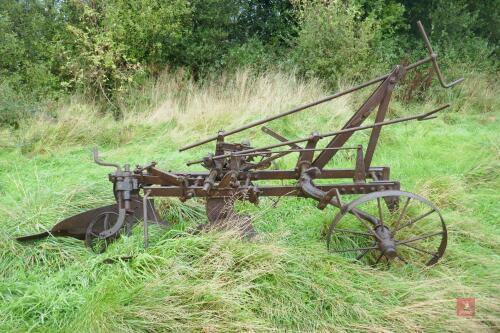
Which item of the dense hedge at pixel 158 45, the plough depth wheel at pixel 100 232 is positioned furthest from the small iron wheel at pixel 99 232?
the dense hedge at pixel 158 45

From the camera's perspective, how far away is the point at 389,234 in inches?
120

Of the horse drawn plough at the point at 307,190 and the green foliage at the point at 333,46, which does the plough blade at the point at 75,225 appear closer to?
the horse drawn plough at the point at 307,190

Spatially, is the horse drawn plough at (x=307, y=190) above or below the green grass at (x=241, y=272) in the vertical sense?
above

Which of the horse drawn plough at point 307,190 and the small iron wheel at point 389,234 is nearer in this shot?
the small iron wheel at point 389,234

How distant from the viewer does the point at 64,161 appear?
538cm

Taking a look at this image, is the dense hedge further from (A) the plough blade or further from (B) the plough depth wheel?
(B) the plough depth wheel

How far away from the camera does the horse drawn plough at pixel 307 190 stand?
311 cm

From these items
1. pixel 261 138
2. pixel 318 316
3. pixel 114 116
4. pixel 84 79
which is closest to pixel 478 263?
pixel 318 316

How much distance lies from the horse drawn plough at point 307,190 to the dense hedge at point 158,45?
4434 mm

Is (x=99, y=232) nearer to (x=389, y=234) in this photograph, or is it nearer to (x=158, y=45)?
(x=389, y=234)

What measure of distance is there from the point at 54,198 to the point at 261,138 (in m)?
2.71

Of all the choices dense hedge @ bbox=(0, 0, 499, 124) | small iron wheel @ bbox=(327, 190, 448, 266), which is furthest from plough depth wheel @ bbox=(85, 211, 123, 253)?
dense hedge @ bbox=(0, 0, 499, 124)

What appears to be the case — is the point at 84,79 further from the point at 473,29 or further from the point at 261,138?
the point at 473,29

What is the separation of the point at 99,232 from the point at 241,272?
131 cm
